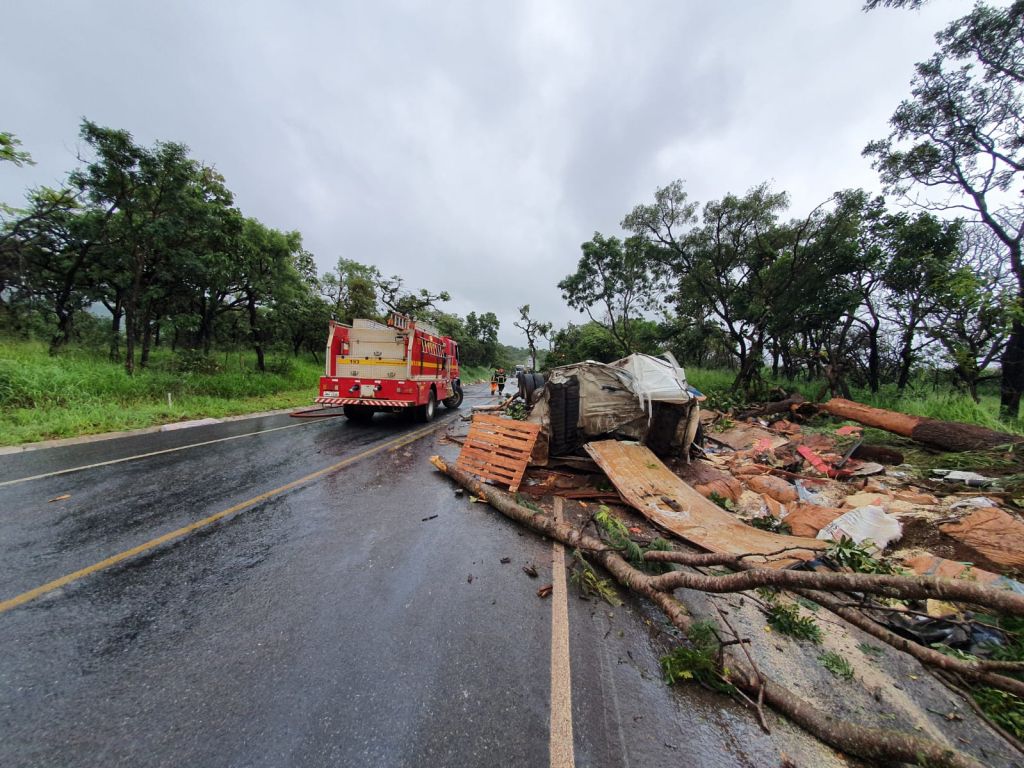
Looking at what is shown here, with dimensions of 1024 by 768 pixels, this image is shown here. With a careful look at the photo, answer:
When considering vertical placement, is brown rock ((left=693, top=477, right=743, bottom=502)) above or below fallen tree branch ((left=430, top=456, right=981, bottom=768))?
above

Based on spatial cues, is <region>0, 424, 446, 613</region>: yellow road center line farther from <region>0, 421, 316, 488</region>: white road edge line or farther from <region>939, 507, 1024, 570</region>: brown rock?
<region>939, 507, 1024, 570</region>: brown rock

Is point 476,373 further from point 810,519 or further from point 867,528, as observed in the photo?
point 867,528

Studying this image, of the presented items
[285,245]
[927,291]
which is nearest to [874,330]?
[927,291]

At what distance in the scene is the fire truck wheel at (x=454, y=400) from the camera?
502 inches

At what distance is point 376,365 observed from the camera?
27.4 feet

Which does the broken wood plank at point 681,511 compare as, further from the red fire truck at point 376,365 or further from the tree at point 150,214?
the tree at point 150,214

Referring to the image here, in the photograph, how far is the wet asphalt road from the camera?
154 cm

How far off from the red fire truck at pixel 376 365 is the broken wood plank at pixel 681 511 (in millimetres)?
5082

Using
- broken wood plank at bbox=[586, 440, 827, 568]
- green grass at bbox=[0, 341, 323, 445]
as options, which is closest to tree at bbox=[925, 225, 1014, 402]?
broken wood plank at bbox=[586, 440, 827, 568]

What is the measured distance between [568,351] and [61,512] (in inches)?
1232

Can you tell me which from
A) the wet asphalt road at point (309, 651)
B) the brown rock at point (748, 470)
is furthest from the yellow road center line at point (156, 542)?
the brown rock at point (748, 470)

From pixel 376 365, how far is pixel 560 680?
302 inches

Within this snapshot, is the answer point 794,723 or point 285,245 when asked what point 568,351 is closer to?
point 285,245

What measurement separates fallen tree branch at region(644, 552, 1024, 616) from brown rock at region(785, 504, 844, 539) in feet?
6.73
